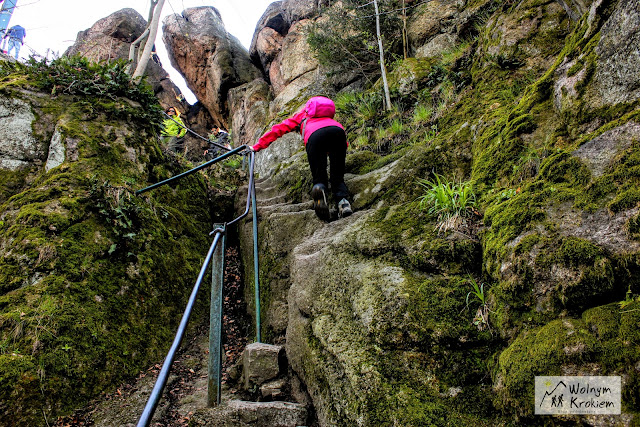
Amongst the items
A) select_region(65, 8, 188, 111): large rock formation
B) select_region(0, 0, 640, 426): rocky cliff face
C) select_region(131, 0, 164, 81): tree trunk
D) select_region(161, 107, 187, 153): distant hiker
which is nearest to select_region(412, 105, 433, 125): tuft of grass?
select_region(0, 0, 640, 426): rocky cliff face

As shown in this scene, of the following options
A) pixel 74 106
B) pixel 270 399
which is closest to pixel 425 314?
pixel 270 399

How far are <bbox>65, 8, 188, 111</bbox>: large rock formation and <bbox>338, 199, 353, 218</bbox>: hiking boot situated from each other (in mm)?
16340

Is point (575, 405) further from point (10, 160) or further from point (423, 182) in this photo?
point (10, 160)

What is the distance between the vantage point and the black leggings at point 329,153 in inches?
148

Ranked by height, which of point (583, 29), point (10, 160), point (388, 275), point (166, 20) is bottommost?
point (388, 275)

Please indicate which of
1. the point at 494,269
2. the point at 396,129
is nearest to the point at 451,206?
the point at 494,269

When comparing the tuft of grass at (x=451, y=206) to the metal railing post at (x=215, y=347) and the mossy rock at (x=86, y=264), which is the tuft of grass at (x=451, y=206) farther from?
the mossy rock at (x=86, y=264)

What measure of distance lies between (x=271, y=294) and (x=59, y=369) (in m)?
1.88

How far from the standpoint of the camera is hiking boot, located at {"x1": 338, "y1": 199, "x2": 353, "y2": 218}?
11.5 ft

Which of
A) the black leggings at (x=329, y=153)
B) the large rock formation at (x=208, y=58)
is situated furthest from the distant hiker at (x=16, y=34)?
the large rock formation at (x=208, y=58)

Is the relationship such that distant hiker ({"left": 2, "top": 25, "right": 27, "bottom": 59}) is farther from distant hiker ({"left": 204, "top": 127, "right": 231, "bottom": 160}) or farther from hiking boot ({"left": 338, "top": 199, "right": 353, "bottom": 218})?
hiking boot ({"left": 338, "top": 199, "right": 353, "bottom": 218})

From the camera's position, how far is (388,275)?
230 centimetres

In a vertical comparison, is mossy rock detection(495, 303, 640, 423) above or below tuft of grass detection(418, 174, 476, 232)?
below

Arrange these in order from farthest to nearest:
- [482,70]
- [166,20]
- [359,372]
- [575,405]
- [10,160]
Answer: [166,20]
[482,70]
[10,160]
[359,372]
[575,405]
